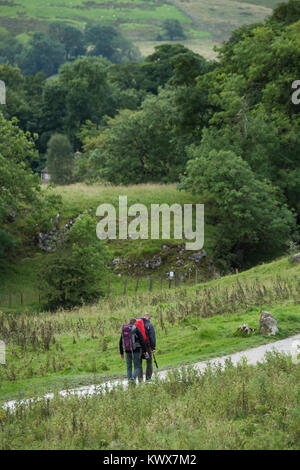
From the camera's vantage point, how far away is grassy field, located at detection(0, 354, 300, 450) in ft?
33.5

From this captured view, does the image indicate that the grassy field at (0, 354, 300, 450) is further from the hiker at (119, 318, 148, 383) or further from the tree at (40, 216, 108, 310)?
the tree at (40, 216, 108, 310)

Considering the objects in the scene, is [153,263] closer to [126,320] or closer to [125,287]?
[125,287]

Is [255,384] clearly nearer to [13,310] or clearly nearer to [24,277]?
[13,310]

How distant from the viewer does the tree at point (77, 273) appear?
108ft

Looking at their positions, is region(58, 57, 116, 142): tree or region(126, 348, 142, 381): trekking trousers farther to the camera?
region(58, 57, 116, 142): tree

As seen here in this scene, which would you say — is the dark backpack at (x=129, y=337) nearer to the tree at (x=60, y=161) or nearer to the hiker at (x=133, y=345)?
the hiker at (x=133, y=345)

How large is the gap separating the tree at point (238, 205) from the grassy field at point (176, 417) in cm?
2717

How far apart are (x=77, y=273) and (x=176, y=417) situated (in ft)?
72.5

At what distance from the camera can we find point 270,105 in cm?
4641

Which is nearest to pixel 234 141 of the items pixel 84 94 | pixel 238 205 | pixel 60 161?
pixel 238 205

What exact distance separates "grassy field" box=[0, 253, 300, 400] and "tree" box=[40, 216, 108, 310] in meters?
4.08

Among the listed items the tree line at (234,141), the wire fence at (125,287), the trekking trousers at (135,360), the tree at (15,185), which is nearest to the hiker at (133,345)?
the trekking trousers at (135,360)

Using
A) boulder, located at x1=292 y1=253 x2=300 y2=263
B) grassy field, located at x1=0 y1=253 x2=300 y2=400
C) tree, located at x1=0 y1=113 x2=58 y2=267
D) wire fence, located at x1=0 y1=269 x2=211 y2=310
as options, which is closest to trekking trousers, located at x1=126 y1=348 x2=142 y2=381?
grassy field, located at x1=0 y1=253 x2=300 y2=400

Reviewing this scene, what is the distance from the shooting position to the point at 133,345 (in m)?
15.0
